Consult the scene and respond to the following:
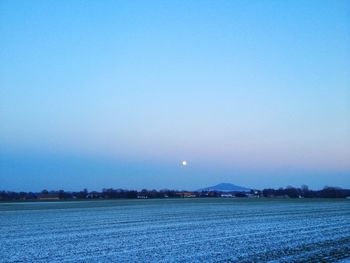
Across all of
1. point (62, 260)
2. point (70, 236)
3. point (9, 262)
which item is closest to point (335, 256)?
point (62, 260)

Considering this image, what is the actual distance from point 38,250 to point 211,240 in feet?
31.0

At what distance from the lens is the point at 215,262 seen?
19969mm

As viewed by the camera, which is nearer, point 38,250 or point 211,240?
point 38,250

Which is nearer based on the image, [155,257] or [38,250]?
[155,257]

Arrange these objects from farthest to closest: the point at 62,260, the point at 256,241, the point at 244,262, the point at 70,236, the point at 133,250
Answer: the point at 70,236, the point at 256,241, the point at 133,250, the point at 62,260, the point at 244,262

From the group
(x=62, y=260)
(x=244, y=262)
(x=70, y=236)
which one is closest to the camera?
(x=244, y=262)

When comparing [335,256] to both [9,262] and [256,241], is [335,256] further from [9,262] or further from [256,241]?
[9,262]

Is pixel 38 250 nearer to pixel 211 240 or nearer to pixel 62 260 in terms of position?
pixel 62 260

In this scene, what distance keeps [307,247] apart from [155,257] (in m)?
7.75

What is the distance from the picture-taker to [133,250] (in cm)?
2434

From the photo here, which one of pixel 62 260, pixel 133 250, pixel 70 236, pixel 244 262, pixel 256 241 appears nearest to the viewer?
pixel 244 262

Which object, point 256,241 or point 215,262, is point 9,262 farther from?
point 256,241

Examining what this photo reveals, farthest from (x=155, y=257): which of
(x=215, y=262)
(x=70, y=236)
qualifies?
(x=70, y=236)

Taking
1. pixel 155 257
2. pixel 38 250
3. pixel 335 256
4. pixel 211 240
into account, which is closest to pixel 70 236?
pixel 38 250
